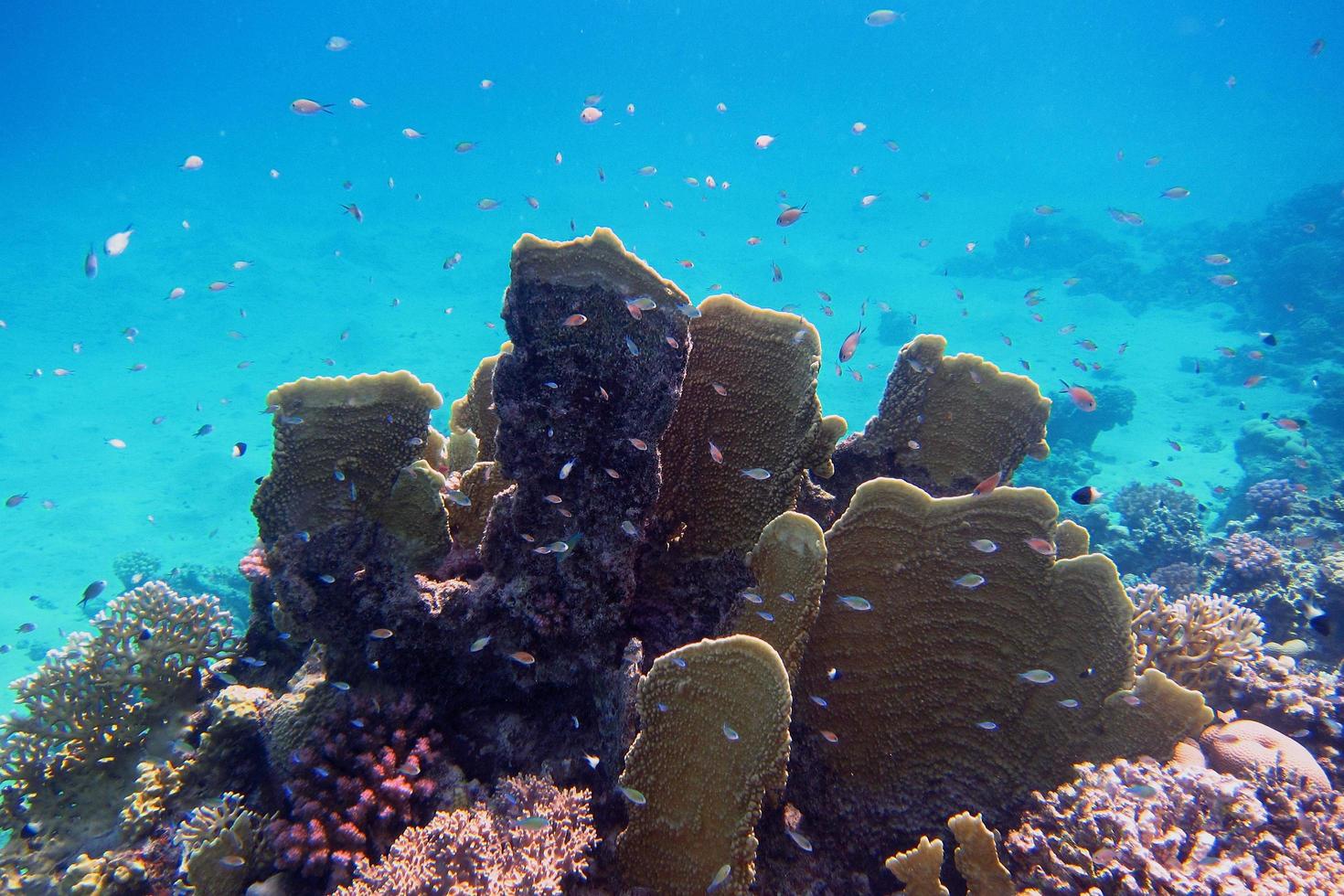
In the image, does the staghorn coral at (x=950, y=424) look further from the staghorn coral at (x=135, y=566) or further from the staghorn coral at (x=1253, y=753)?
the staghorn coral at (x=135, y=566)

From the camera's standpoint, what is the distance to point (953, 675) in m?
3.69

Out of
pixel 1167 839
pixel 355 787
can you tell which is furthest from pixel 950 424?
pixel 355 787

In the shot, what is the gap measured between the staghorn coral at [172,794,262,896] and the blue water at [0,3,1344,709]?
9.72m

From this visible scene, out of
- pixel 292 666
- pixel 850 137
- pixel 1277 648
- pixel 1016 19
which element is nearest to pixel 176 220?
pixel 292 666

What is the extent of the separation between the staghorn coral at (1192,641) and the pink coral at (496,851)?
4.73 metres

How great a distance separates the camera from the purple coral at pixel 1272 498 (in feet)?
48.9

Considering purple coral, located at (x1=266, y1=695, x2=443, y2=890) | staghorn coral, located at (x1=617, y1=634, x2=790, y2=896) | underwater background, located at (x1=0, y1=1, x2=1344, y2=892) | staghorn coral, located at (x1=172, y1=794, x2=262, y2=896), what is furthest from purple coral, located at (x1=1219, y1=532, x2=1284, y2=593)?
staghorn coral, located at (x1=172, y1=794, x2=262, y2=896)

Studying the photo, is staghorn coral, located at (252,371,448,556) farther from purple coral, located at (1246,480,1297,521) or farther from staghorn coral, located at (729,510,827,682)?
purple coral, located at (1246,480,1297,521)

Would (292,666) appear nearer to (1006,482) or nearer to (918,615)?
(918,615)

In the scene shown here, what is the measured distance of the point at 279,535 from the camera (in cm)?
382

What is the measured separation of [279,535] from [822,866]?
3694 millimetres

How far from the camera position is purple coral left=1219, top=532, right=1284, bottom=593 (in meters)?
10.2

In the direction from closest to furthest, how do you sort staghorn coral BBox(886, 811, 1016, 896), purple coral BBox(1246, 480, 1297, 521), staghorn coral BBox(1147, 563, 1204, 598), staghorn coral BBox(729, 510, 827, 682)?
staghorn coral BBox(886, 811, 1016, 896) → staghorn coral BBox(729, 510, 827, 682) → staghorn coral BBox(1147, 563, 1204, 598) → purple coral BBox(1246, 480, 1297, 521)

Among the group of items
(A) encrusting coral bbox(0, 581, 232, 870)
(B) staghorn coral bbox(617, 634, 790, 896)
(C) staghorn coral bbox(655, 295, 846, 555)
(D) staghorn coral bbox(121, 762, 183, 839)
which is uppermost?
(A) encrusting coral bbox(0, 581, 232, 870)
